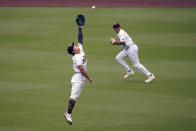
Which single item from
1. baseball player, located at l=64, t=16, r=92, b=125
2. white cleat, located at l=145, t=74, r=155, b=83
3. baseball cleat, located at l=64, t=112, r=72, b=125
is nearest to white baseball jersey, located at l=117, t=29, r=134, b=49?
white cleat, located at l=145, t=74, r=155, b=83

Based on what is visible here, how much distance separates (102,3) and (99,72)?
17595 millimetres

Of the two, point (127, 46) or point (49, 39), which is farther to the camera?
point (49, 39)

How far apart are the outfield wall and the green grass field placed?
66.5 inches

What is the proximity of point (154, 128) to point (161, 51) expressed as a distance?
421 inches

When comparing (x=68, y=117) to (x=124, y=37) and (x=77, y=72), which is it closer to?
(x=77, y=72)

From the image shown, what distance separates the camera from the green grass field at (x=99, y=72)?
43.0 feet

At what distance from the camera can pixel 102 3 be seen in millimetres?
35875

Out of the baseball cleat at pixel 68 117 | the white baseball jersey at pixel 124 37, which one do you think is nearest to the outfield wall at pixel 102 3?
the white baseball jersey at pixel 124 37

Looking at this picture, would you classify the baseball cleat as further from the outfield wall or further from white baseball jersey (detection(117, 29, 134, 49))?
the outfield wall

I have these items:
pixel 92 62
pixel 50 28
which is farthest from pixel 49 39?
pixel 92 62

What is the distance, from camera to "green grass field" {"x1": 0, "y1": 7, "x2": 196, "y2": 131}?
13109 millimetres

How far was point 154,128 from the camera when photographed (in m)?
12.3

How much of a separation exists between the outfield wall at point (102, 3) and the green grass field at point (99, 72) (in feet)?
5.54

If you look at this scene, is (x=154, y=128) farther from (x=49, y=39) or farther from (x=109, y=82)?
(x=49, y=39)
